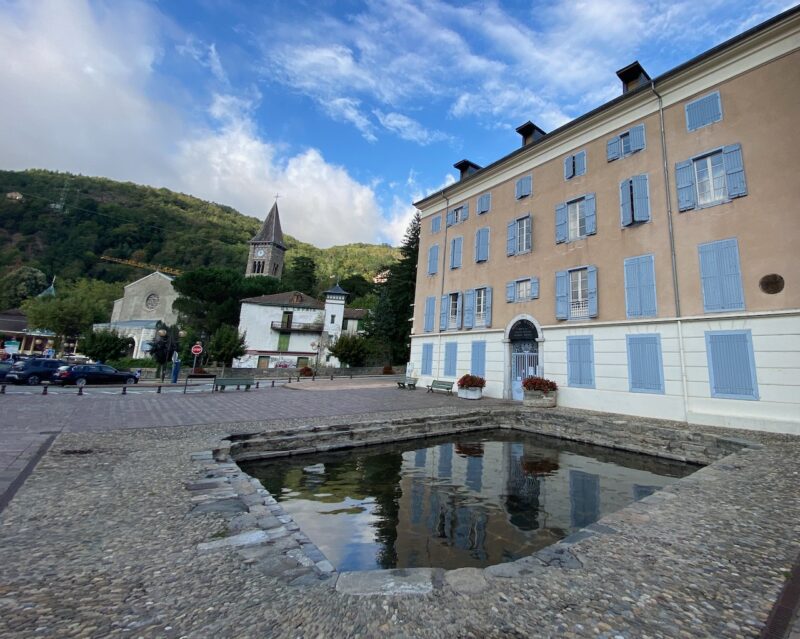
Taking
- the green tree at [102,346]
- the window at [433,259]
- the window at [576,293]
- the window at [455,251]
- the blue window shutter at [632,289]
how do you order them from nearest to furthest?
the blue window shutter at [632,289], the window at [576,293], the window at [455,251], the window at [433,259], the green tree at [102,346]

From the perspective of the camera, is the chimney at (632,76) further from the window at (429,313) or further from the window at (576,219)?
the window at (429,313)

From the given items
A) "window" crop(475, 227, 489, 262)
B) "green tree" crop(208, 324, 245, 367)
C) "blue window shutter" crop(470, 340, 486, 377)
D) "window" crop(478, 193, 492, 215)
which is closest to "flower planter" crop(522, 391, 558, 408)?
"blue window shutter" crop(470, 340, 486, 377)

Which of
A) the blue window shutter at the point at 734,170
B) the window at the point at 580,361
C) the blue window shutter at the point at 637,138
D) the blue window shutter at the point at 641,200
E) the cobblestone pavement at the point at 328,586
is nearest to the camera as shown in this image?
the cobblestone pavement at the point at 328,586

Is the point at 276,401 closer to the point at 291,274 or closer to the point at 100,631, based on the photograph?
the point at 100,631

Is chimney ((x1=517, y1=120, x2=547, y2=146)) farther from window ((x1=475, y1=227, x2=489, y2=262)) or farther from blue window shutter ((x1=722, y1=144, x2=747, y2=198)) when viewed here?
blue window shutter ((x1=722, y1=144, x2=747, y2=198))

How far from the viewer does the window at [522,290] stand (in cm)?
1570

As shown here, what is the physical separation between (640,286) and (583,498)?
31.0 ft

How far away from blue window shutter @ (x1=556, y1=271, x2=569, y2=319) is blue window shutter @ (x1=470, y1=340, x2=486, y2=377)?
408 centimetres

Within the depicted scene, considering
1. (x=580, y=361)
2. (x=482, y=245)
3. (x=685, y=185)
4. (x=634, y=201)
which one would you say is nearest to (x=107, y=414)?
(x=580, y=361)

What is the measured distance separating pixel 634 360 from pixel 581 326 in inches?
86.5

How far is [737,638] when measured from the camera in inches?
84.7

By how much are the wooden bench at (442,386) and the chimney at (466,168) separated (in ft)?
39.7

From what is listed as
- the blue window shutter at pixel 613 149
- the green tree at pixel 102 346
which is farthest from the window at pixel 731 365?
the green tree at pixel 102 346

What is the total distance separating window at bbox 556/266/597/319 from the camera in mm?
13617
